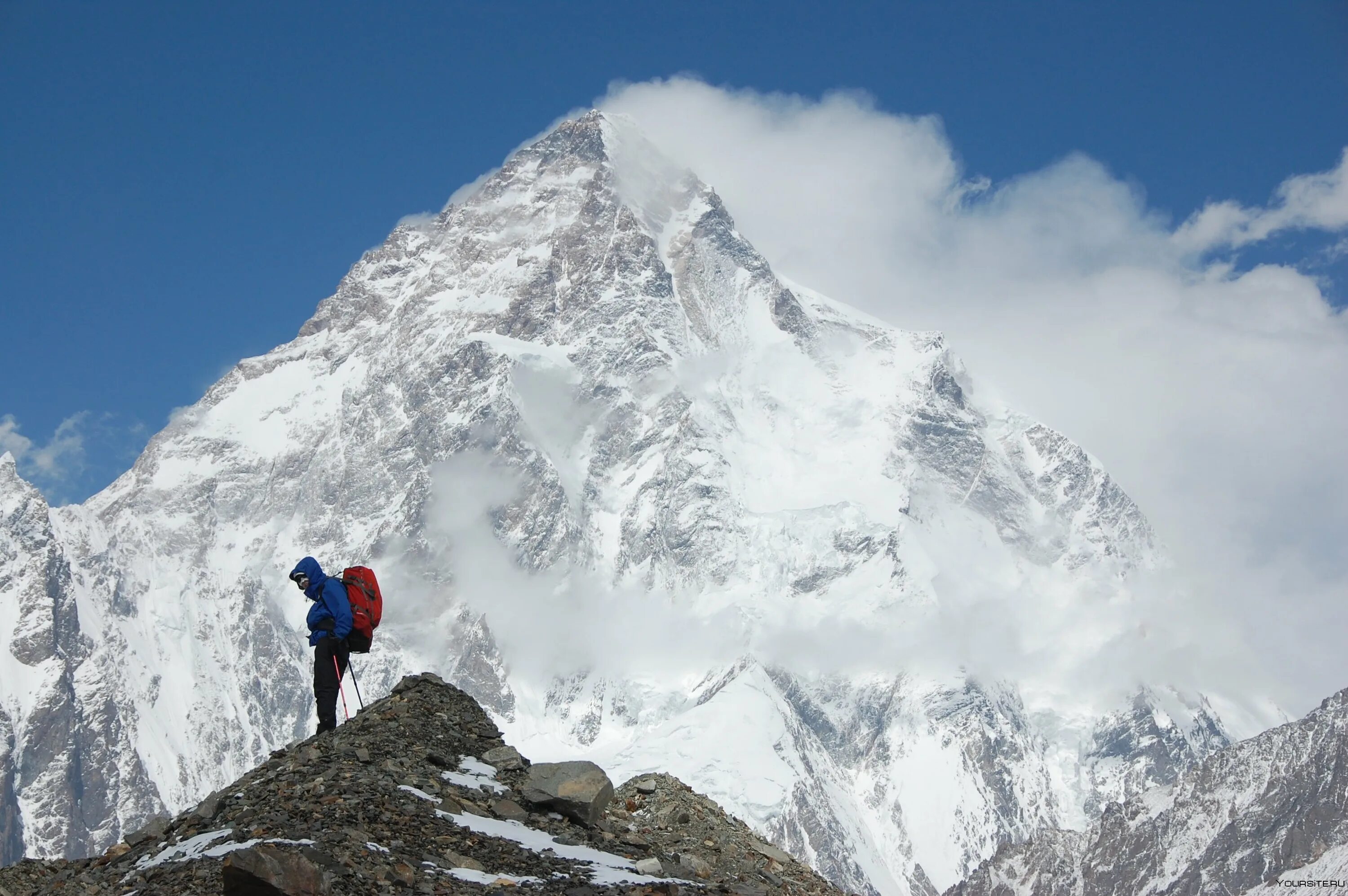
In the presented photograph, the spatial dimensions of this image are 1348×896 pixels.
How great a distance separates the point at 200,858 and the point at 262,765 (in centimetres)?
527

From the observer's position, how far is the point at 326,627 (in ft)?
90.1

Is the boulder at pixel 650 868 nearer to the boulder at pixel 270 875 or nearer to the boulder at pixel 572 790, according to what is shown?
the boulder at pixel 572 790

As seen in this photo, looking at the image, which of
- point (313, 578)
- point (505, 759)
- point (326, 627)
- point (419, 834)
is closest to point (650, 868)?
point (419, 834)

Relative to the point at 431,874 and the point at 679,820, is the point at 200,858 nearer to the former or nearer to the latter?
the point at 431,874

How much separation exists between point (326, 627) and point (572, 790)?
19.7 feet

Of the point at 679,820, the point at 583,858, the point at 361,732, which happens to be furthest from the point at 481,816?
the point at 679,820

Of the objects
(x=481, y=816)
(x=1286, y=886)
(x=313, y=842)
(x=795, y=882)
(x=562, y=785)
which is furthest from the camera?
(x=1286, y=886)

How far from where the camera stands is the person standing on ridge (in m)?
27.0

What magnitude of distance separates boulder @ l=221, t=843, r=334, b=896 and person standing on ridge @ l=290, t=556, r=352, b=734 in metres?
8.80

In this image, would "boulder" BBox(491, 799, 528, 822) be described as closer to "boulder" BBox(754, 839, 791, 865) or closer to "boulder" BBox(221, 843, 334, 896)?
"boulder" BBox(221, 843, 334, 896)

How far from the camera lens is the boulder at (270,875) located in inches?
699

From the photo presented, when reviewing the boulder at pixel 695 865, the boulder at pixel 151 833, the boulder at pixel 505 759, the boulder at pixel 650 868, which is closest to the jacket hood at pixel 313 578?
the boulder at pixel 505 759

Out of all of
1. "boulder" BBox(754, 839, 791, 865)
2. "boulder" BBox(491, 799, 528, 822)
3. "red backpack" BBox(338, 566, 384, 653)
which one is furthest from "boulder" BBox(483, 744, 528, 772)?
"boulder" BBox(754, 839, 791, 865)

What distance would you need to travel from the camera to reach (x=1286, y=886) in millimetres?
199000
